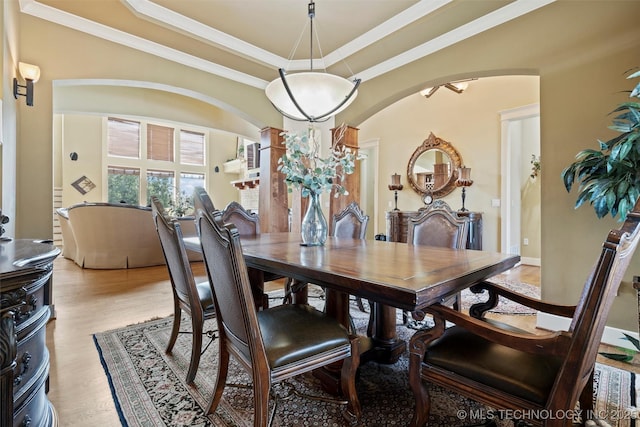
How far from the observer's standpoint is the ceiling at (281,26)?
270 centimetres

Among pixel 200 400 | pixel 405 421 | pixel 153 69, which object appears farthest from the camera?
pixel 153 69

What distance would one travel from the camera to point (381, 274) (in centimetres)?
119

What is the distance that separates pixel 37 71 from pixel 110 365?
8.54 feet

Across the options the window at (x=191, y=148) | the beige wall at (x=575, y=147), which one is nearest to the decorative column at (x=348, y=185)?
the beige wall at (x=575, y=147)

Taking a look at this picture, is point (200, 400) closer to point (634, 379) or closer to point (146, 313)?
point (146, 313)

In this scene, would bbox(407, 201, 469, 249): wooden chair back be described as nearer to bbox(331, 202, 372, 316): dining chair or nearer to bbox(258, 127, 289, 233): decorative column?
bbox(331, 202, 372, 316): dining chair

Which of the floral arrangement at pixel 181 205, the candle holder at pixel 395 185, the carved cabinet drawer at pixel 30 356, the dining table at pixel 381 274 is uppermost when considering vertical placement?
the candle holder at pixel 395 185

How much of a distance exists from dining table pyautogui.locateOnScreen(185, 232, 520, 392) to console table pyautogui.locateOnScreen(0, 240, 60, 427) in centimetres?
86

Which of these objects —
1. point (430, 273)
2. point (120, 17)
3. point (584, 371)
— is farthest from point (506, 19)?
point (120, 17)

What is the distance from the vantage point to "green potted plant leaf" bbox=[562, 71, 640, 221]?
166 cm

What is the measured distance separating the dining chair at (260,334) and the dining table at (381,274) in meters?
0.21

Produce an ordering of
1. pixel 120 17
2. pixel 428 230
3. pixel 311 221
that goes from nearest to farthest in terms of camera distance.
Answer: pixel 311 221, pixel 428 230, pixel 120 17

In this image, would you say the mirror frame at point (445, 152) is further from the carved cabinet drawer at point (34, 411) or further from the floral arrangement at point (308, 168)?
the carved cabinet drawer at point (34, 411)

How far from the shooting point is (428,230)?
2.51 metres
